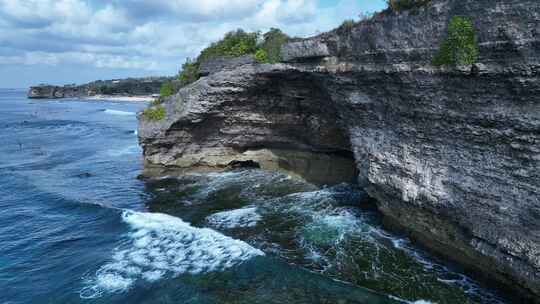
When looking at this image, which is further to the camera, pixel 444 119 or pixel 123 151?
pixel 123 151

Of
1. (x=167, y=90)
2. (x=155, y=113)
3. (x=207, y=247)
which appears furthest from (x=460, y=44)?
(x=167, y=90)

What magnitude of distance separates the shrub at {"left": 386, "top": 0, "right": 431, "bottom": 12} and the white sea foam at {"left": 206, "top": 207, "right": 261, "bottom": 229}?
10420 mm

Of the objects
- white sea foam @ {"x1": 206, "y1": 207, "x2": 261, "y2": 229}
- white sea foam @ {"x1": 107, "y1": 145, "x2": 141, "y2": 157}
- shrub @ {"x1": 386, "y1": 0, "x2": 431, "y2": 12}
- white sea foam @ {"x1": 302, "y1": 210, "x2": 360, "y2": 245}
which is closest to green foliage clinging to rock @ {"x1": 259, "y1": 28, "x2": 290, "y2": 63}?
shrub @ {"x1": 386, "y1": 0, "x2": 431, "y2": 12}

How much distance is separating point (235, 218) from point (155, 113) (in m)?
10.6

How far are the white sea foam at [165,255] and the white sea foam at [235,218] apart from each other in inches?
35.1

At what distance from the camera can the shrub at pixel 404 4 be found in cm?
1314

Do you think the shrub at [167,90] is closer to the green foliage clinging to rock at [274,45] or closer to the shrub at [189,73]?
the shrub at [189,73]

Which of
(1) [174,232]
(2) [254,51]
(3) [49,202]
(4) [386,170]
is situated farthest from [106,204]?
(4) [386,170]

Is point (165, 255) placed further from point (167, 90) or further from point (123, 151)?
point (123, 151)

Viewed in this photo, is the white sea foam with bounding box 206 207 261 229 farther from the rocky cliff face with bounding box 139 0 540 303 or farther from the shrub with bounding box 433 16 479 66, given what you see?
the shrub with bounding box 433 16 479 66

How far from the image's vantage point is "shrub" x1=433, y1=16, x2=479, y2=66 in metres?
11.4

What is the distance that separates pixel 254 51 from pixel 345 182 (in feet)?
30.5

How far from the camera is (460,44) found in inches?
456

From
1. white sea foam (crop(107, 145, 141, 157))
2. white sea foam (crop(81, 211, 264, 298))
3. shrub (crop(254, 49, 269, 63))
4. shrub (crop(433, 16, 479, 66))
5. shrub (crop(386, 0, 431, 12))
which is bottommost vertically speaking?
white sea foam (crop(81, 211, 264, 298))
